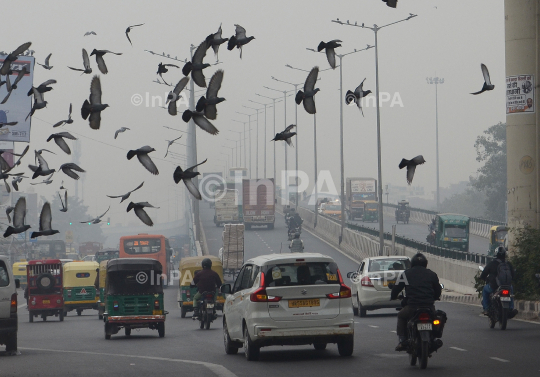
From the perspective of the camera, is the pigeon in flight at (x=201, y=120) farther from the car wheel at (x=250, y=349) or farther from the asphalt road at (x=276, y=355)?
the car wheel at (x=250, y=349)

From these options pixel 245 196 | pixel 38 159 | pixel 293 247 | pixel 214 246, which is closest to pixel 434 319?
pixel 38 159

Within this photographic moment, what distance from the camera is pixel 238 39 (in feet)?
38.0

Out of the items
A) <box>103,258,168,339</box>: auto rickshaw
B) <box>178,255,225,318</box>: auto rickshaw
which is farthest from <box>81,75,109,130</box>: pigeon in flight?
<box>178,255,225,318</box>: auto rickshaw

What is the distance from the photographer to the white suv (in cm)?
1716

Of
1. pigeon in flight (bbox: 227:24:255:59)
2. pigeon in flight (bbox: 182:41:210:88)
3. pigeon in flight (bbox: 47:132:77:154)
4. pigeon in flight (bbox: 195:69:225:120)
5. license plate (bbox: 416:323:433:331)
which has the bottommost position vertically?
license plate (bbox: 416:323:433:331)

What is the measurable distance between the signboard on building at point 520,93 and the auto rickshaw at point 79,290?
19526mm

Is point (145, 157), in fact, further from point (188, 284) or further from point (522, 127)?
point (188, 284)

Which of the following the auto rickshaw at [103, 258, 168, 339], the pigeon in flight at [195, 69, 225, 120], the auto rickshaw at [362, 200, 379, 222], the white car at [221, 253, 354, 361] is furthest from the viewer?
the auto rickshaw at [362, 200, 379, 222]

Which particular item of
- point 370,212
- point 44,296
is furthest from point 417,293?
point 370,212

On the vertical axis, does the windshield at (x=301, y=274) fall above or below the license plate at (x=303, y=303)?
above

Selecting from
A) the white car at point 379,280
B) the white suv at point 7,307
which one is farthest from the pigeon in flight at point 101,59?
the white car at point 379,280

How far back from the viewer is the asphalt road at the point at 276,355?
13102 mm

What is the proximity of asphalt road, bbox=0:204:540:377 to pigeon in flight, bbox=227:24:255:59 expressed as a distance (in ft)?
13.4

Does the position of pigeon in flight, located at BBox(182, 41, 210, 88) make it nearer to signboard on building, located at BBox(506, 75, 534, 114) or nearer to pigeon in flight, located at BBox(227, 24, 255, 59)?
pigeon in flight, located at BBox(227, 24, 255, 59)
